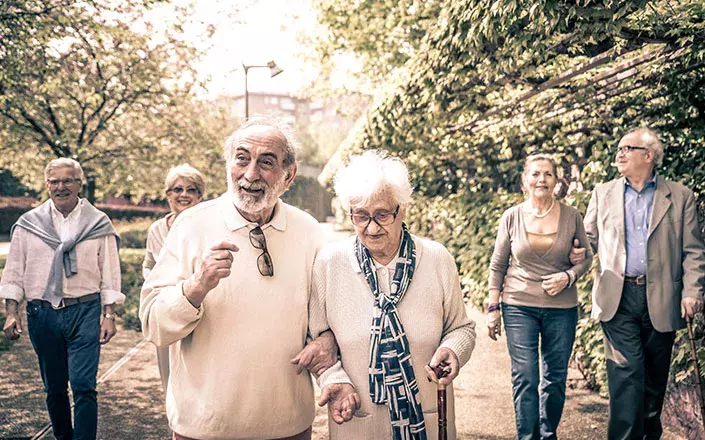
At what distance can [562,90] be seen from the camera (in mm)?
6156

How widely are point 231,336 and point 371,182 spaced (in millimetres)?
795

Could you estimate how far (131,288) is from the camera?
1478 centimetres

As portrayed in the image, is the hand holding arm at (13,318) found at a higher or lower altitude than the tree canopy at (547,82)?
lower

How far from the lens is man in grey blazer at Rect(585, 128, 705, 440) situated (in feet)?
14.3

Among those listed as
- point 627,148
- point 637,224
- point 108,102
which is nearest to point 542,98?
point 627,148

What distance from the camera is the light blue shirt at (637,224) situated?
4.45 m

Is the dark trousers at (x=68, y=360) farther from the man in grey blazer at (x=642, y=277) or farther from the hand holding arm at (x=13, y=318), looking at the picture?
the man in grey blazer at (x=642, y=277)

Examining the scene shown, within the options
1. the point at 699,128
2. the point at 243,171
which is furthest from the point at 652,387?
the point at 243,171

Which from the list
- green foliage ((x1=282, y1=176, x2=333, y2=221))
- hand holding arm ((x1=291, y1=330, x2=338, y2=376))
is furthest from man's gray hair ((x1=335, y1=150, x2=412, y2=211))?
green foliage ((x1=282, y1=176, x2=333, y2=221))

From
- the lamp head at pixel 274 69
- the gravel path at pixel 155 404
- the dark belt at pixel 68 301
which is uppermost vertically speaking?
the lamp head at pixel 274 69

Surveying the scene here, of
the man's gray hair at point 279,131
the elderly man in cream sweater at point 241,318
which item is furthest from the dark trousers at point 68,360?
the man's gray hair at point 279,131

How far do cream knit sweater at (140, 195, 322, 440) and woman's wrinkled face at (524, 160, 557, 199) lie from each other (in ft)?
8.29

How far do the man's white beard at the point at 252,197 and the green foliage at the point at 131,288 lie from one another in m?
7.01

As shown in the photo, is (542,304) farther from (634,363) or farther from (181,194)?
(181,194)
